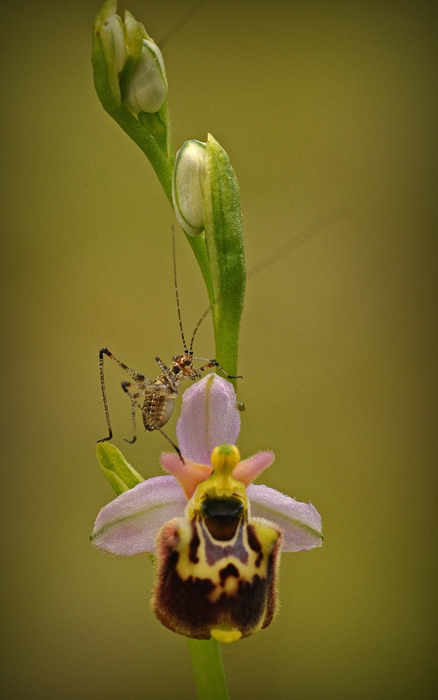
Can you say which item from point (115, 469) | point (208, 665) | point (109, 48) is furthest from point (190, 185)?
point (208, 665)

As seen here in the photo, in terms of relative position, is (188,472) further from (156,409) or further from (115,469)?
(156,409)

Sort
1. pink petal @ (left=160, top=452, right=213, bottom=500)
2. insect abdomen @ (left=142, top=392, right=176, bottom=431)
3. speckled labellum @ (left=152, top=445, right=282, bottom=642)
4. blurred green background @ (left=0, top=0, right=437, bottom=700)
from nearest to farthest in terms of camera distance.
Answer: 1. speckled labellum @ (left=152, top=445, right=282, bottom=642)
2. pink petal @ (left=160, top=452, right=213, bottom=500)
3. insect abdomen @ (left=142, top=392, right=176, bottom=431)
4. blurred green background @ (left=0, top=0, right=437, bottom=700)

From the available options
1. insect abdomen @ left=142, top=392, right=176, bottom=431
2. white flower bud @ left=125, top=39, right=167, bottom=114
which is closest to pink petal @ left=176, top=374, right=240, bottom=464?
insect abdomen @ left=142, top=392, right=176, bottom=431

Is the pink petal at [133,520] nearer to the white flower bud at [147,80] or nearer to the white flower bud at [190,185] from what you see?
the white flower bud at [190,185]

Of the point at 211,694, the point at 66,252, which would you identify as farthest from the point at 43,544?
the point at 211,694

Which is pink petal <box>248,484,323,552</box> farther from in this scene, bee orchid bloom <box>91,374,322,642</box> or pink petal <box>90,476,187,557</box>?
pink petal <box>90,476,187,557</box>

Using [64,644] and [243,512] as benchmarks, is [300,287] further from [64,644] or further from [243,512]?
[243,512]
